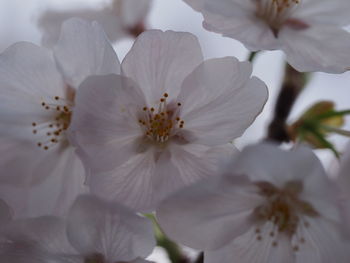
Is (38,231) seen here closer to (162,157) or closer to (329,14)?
(162,157)

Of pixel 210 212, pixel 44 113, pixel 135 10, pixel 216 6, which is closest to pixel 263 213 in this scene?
pixel 210 212

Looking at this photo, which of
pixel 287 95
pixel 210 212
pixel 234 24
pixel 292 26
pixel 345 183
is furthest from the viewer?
pixel 287 95

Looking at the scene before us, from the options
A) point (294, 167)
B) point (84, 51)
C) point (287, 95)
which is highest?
point (84, 51)

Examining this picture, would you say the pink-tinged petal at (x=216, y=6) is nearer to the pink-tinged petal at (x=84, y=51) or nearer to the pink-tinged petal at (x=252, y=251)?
the pink-tinged petal at (x=84, y=51)

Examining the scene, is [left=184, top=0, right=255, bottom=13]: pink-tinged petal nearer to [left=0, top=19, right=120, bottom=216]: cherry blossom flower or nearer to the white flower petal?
[left=0, top=19, right=120, bottom=216]: cherry blossom flower

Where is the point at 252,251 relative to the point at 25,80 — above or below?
below

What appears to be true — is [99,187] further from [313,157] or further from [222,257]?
[313,157]

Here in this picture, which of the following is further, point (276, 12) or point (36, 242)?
point (276, 12)
